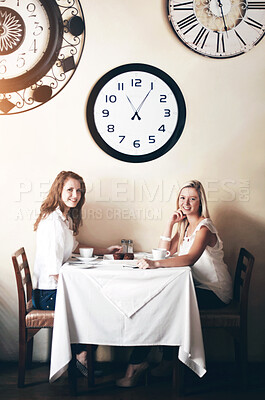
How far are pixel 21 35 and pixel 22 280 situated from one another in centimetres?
159

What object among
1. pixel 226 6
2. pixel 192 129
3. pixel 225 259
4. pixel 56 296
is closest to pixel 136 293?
pixel 56 296

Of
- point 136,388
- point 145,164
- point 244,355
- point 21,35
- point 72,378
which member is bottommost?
point 136,388

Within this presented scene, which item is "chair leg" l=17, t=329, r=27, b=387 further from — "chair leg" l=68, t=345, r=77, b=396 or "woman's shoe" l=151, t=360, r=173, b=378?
"woman's shoe" l=151, t=360, r=173, b=378

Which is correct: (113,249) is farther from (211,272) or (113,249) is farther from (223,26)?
(223,26)

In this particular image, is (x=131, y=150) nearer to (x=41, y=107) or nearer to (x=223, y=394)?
(x=41, y=107)

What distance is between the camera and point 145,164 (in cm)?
290

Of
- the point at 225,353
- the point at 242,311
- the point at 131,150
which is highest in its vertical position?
the point at 131,150

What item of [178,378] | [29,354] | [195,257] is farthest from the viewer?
[29,354]

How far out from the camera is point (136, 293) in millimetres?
2246

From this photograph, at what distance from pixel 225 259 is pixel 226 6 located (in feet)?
5.55

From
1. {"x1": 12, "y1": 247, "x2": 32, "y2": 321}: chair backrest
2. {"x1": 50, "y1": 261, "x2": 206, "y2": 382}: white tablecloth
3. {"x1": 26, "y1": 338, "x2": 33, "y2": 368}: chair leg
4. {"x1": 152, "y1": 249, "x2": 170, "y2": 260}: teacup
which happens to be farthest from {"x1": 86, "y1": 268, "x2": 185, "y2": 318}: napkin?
{"x1": 26, "y1": 338, "x2": 33, "y2": 368}: chair leg

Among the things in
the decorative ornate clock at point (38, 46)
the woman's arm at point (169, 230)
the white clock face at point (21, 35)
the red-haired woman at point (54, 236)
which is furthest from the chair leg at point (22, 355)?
the white clock face at point (21, 35)

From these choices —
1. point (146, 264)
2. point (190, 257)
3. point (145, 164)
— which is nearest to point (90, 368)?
point (146, 264)

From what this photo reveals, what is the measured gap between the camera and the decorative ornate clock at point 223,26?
287 cm
